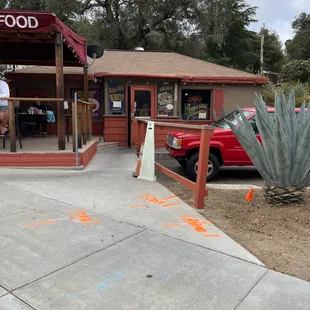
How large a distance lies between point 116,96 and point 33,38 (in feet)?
14.8

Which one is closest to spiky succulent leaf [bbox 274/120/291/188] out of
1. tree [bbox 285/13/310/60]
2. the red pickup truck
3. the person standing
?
the red pickup truck

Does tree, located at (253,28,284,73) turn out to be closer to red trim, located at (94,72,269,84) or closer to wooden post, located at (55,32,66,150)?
red trim, located at (94,72,269,84)

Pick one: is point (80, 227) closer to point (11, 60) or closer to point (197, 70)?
point (11, 60)

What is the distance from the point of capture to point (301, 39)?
137 ft

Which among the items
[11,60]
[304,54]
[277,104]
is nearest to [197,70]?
[11,60]

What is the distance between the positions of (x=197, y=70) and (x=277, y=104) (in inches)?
361

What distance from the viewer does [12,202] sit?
463 centimetres

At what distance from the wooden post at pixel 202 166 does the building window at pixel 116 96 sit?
808 centimetres

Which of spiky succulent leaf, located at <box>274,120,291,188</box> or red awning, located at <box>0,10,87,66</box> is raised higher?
red awning, located at <box>0,10,87,66</box>

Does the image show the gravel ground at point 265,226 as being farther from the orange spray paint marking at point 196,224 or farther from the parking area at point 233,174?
the parking area at point 233,174

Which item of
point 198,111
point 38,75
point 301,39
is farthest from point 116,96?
point 301,39

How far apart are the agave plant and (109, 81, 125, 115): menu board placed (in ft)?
26.4

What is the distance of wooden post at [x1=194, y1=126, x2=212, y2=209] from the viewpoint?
4.40 metres

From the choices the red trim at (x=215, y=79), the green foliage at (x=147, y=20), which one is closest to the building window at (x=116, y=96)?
the red trim at (x=215, y=79)
